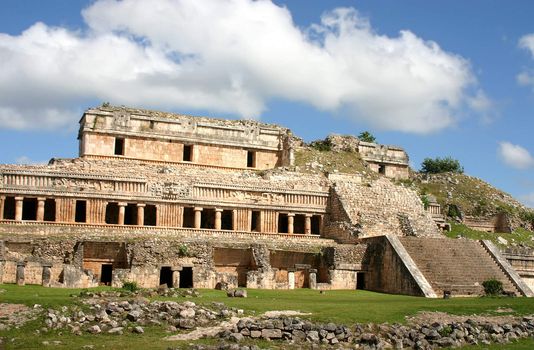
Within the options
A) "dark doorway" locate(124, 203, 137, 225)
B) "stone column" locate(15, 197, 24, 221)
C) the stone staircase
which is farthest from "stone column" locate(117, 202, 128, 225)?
the stone staircase

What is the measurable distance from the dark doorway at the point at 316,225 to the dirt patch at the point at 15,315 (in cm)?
2218

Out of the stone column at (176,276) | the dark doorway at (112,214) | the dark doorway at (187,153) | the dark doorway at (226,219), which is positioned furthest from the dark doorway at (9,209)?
the dark doorway at (187,153)

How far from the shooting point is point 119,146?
135 feet

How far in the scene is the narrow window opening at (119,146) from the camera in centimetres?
4079

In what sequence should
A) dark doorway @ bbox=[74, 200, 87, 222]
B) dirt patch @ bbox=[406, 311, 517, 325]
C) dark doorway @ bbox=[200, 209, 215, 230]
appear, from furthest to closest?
dark doorway @ bbox=[200, 209, 215, 230]
dark doorway @ bbox=[74, 200, 87, 222]
dirt patch @ bbox=[406, 311, 517, 325]

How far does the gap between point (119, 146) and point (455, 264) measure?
20184mm

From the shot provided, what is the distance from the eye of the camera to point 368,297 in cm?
2778

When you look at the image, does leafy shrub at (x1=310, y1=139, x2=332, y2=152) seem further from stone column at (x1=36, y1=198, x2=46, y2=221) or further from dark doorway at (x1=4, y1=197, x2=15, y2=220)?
dark doorway at (x1=4, y1=197, x2=15, y2=220)

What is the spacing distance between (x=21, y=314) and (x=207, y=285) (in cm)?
1207

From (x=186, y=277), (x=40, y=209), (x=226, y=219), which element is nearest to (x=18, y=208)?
(x=40, y=209)

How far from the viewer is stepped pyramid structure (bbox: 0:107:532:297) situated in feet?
97.1

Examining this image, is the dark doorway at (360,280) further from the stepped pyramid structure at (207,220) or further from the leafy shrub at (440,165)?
the leafy shrub at (440,165)

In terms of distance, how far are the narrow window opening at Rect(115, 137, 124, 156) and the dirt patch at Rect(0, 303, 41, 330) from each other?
22662 millimetres

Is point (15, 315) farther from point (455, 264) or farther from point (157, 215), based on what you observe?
point (455, 264)
